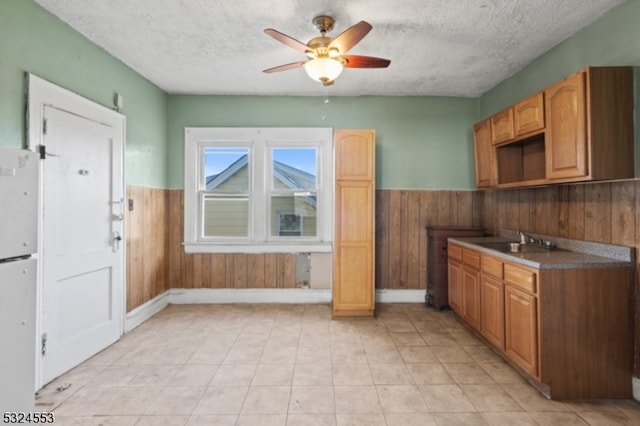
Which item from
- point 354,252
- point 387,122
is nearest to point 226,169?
point 354,252

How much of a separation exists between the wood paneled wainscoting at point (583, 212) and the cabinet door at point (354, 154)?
1563 mm

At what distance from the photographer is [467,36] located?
2.64m

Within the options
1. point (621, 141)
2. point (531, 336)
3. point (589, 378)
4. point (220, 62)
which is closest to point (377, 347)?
point (531, 336)

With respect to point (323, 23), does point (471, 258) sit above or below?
below

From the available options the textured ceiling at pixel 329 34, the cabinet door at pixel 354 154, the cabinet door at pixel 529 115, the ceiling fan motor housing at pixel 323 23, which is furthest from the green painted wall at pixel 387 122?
the ceiling fan motor housing at pixel 323 23

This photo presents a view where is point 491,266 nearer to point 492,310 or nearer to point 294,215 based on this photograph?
point 492,310

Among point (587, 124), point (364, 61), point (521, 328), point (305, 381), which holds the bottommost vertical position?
point (305, 381)

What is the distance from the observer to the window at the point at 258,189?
406 centimetres

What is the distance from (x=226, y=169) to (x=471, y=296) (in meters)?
3.20

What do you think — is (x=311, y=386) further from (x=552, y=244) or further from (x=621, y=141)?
(x=621, y=141)

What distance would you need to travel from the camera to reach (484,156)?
3477 mm

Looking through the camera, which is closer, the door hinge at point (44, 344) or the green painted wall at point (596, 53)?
the green painted wall at point (596, 53)

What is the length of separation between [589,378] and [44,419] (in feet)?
11.2

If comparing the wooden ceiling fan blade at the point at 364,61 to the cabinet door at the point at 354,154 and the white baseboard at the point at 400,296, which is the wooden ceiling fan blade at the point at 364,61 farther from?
the white baseboard at the point at 400,296
